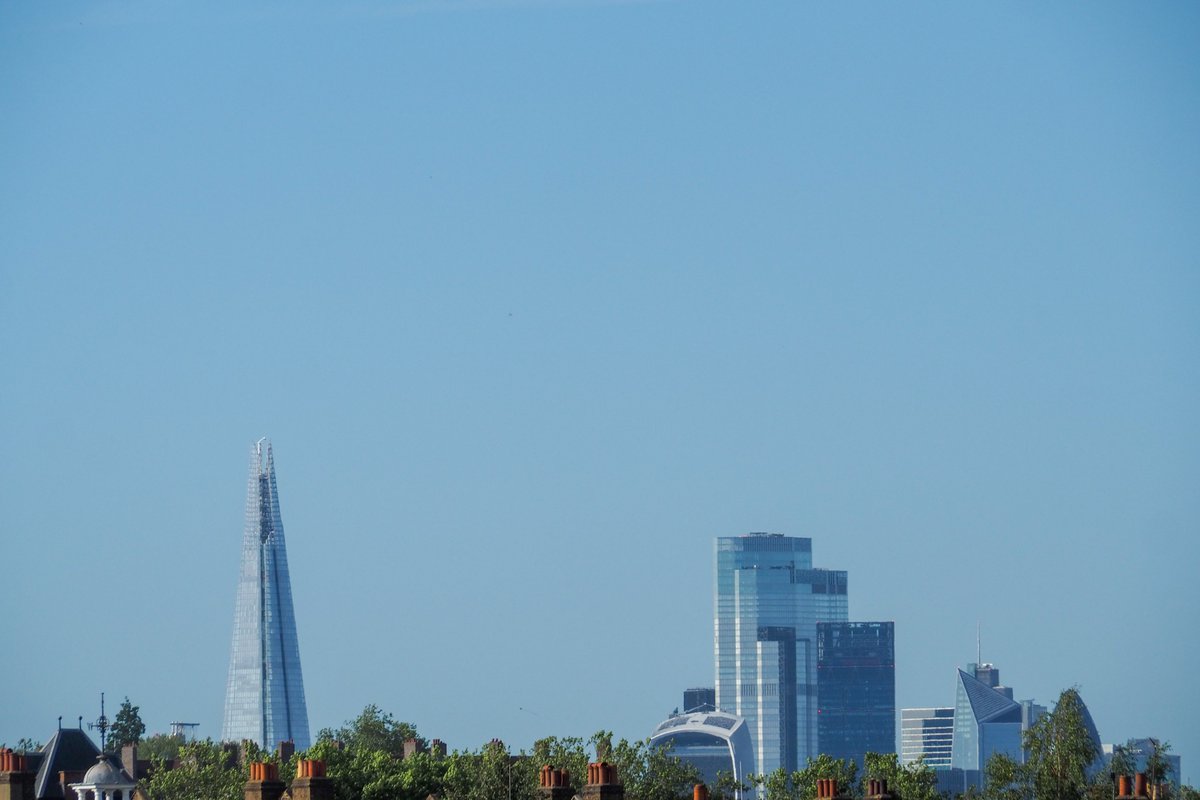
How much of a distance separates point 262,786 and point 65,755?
4720cm

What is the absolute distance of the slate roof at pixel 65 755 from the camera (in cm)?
12650

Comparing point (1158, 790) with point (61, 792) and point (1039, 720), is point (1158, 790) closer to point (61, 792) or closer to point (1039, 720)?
point (1039, 720)

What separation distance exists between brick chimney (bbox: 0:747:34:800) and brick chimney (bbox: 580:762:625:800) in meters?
30.3

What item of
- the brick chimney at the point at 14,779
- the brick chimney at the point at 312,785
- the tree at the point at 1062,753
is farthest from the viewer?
the tree at the point at 1062,753

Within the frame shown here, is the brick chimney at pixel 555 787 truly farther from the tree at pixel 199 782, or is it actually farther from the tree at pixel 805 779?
the tree at pixel 199 782

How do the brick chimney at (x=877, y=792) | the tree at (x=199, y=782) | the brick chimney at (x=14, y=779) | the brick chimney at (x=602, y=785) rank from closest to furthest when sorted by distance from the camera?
the brick chimney at (x=602, y=785) < the brick chimney at (x=877, y=792) < the brick chimney at (x=14, y=779) < the tree at (x=199, y=782)

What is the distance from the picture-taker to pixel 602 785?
79.4 m

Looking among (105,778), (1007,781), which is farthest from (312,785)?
(1007,781)

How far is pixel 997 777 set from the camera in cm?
10981

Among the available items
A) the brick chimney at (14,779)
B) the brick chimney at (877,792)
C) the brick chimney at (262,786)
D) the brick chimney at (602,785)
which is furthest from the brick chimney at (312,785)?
the brick chimney at (877,792)

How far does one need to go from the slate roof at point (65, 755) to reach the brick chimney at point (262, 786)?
122 feet

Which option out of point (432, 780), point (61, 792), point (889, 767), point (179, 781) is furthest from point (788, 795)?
point (179, 781)

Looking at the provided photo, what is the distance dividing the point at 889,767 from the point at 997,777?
1634cm

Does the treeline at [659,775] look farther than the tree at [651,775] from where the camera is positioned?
No
